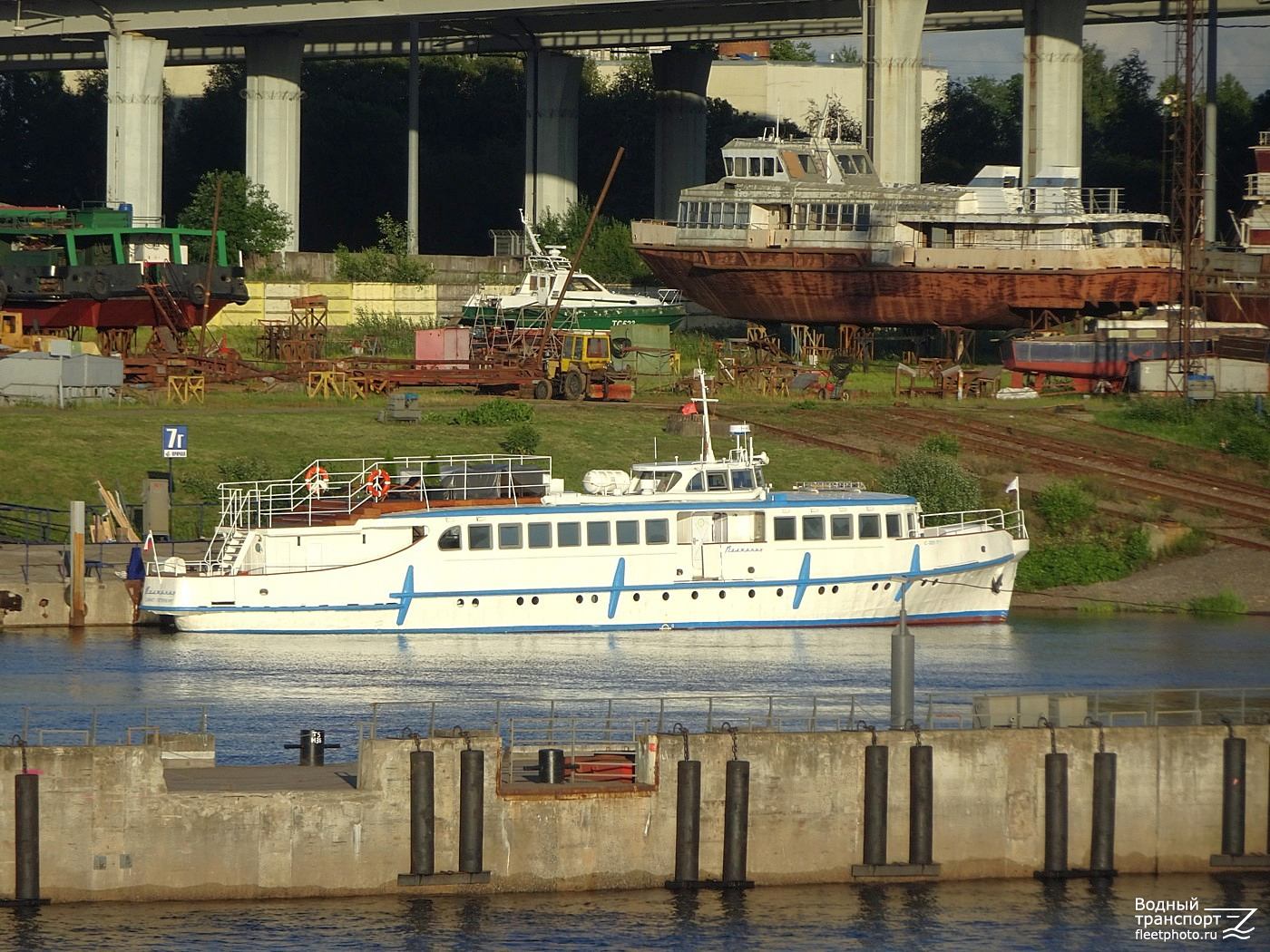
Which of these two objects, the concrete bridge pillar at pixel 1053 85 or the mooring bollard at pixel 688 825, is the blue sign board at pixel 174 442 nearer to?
the mooring bollard at pixel 688 825

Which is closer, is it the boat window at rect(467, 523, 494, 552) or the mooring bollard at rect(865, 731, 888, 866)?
the mooring bollard at rect(865, 731, 888, 866)

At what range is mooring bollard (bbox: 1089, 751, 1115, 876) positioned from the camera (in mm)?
30938

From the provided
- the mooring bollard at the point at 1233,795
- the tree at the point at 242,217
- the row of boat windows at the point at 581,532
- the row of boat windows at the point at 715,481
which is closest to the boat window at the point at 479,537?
the row of boat windows at the point at 581,532

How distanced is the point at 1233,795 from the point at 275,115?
81032 mm

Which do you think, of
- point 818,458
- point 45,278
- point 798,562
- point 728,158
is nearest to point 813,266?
point 728,158

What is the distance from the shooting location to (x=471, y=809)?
29375mm

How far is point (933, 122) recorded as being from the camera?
447 ft

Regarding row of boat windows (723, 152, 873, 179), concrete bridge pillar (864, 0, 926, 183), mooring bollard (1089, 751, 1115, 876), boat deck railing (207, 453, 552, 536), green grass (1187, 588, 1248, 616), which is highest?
concrete bridge pillar (864, 0, 926, 183)

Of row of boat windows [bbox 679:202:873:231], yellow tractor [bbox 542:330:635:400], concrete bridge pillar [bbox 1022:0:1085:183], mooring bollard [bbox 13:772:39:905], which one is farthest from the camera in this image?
concrete bridge pillar [bbox 1022:0:1085:183]

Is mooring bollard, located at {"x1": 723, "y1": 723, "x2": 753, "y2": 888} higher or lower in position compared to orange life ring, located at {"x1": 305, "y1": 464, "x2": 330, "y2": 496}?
lower

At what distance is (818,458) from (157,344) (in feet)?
Result: 98.1

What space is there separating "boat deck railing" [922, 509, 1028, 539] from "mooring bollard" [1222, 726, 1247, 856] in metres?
19.1

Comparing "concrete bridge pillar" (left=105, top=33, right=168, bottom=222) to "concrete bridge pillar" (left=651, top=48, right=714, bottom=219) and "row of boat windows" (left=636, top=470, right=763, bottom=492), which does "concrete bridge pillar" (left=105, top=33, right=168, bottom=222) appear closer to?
"concrete bridge pillar" (left=651, top=48, right=714, bottom=219)

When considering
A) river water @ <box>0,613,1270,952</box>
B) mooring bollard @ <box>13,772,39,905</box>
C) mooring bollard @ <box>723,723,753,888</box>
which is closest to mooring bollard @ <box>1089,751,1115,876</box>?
river water @ <box>0,613,1270,952</box>
